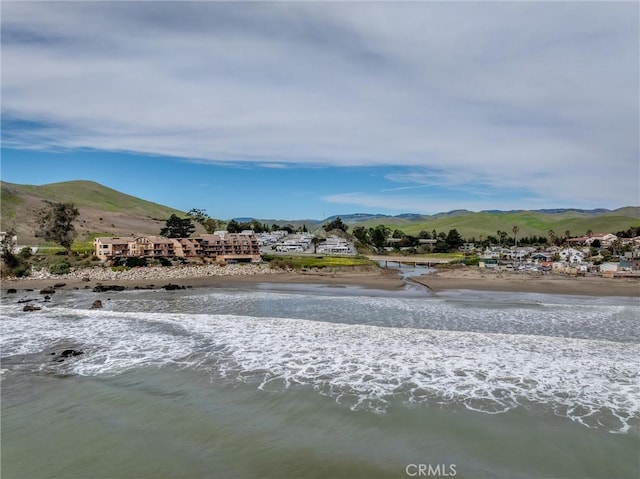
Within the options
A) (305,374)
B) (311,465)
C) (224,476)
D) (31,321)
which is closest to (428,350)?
(305,374)

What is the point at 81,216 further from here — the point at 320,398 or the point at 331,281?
the point at 320,398

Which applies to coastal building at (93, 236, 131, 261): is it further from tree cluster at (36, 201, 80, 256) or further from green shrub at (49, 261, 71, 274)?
green shrub at (49, 261, 71, 274)

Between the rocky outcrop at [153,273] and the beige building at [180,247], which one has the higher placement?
the beige building at [180,247]

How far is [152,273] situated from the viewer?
5497 centimetres

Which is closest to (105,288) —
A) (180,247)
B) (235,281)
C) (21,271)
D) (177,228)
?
(235,281)

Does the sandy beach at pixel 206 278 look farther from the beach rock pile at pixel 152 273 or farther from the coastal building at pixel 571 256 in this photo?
the coastal building at pixel 571 256

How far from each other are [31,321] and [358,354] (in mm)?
19552

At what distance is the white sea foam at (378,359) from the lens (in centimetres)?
1210

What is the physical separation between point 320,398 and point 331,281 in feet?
125

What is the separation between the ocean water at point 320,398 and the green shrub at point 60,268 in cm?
3431

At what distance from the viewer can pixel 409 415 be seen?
11.0 metres

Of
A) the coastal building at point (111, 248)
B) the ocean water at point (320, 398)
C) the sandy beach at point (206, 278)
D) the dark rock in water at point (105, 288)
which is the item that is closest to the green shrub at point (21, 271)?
the sandy beach at point (206, 278)

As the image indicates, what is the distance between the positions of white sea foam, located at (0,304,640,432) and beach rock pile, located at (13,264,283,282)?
30421mm

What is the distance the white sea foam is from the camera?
12102mm
